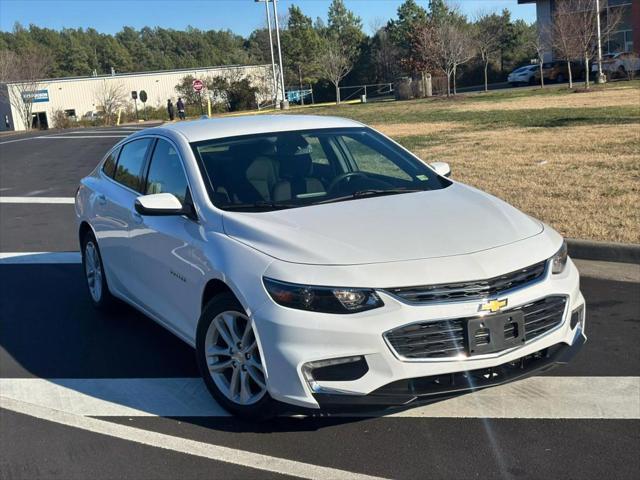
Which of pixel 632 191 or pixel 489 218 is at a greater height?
pixel 489 218

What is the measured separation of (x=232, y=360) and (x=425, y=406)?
1.17 meters

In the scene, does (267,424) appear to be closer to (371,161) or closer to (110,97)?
(371,161)

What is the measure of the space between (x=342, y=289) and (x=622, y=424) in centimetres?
178

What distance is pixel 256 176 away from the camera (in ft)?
16.1

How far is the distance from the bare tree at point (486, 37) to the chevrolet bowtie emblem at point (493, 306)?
1881 inches

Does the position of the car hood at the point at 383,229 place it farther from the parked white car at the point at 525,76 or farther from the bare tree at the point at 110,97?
the bare tree at the point at 110,97

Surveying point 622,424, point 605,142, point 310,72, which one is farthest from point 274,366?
point 310,72

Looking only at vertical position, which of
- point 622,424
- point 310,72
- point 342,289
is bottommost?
point 622,424

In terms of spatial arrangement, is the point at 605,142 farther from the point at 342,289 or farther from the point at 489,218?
the point at 342,289

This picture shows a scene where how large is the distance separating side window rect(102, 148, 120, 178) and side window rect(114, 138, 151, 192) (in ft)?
0.37

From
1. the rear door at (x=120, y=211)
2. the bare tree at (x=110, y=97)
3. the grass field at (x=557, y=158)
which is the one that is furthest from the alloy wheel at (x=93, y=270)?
the bare tree at (x=110, y=97)

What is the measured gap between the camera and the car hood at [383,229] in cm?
382

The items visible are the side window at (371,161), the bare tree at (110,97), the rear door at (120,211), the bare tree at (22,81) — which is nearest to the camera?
the side window at (371,161)

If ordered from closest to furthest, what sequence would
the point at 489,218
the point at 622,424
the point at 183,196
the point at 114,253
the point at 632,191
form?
the point at 622,424, the point at 489,218, the point at 183,196, the point at 114,253, the point at 632,191
